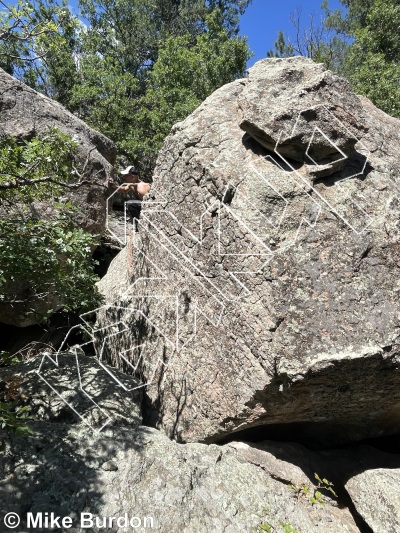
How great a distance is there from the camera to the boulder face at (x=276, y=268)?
3607 millimetres

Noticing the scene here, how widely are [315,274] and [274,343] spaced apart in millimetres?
643

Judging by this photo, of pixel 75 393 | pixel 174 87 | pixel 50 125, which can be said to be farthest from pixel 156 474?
pixel 174 87

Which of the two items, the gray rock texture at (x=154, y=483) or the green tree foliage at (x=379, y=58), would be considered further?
the green tree foliage at (x=379, y=58)

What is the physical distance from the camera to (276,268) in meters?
3.74

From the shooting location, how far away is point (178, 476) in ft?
11.8

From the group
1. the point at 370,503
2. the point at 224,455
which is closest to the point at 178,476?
the point at 224,455

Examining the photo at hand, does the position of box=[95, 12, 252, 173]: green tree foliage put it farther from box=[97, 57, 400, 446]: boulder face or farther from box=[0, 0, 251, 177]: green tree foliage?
box=[97, 57, 400, 446]: boulder face

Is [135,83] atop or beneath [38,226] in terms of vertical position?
atop

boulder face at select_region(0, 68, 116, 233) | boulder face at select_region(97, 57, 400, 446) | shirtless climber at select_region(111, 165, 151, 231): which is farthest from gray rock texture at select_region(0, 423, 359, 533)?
boulder face at select_region(0, 68, 116, 233)

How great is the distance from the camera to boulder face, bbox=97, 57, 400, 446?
11.8 feet

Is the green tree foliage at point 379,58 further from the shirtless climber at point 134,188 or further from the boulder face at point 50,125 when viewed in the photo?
the boulder face at point 50,125

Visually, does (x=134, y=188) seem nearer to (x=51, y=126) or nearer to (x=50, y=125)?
(x=51, y=126)
